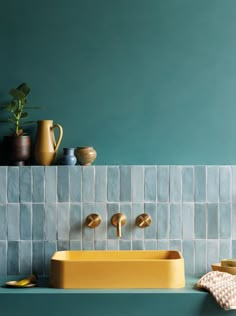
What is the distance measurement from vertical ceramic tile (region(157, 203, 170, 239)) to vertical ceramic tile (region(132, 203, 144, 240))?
0.27ft

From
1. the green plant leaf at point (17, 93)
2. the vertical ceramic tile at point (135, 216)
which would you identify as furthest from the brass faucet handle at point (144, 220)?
the green plant leaf at point (17, 93)

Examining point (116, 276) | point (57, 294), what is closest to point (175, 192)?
point (116, 276)

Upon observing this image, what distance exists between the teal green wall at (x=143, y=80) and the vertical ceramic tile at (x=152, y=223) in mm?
237

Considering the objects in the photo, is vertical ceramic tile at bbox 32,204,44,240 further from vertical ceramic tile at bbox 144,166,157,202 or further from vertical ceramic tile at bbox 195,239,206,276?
vertical ceramic tile at bbox 195,239,206,276

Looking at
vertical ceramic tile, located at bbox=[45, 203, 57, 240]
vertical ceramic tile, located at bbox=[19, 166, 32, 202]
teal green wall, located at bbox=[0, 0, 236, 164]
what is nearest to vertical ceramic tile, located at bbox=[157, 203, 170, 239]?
teal green wall, located at bbox=[0, 0, 236, 164]

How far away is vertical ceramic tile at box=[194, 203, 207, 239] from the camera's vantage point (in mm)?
3162

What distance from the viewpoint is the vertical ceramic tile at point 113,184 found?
10.4ft

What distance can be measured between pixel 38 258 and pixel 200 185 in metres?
0.86

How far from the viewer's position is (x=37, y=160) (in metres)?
3.18

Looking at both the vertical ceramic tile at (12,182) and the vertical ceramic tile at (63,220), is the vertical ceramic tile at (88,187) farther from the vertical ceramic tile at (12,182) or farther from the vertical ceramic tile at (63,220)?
the vertical ceramic tile at (12,182)

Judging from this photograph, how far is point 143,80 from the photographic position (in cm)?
326

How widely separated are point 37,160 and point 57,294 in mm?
769

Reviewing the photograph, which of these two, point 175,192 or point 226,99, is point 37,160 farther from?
point 226,99

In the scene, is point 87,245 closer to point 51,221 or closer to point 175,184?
point 51,221
